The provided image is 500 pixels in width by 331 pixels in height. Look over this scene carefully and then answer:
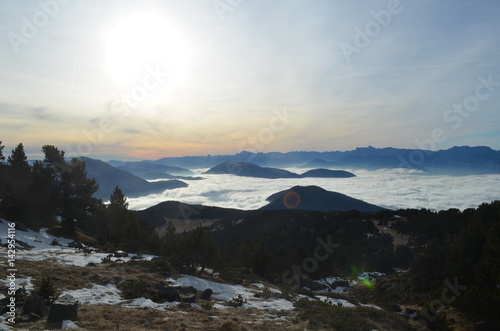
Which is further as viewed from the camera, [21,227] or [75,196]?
[75,196]

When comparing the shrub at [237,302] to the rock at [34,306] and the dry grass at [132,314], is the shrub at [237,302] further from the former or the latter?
the rock at [34,306]

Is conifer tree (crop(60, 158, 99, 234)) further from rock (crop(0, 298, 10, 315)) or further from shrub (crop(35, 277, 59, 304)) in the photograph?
rock (crop(0, 298, 10, 315))

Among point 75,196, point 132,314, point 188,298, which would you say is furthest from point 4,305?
point 75,196

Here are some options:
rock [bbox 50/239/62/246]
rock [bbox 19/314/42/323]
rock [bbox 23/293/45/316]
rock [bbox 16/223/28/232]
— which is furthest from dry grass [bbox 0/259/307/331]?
rock [bbox 16/223/28/232]

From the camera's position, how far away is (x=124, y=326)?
392 inches

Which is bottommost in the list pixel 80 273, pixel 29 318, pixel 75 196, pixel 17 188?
pixel 80 273

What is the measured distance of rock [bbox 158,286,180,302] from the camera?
568 inches

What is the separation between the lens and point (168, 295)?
574 inches

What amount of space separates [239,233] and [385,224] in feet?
223

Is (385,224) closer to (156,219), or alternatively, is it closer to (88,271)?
(88,271)

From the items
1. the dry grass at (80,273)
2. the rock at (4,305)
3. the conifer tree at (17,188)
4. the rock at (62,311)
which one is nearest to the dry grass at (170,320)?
the rock at (62,311)

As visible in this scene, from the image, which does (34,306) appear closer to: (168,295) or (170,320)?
(170,320)

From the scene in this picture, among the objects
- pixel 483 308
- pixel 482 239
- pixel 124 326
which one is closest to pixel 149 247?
pixel 124 326

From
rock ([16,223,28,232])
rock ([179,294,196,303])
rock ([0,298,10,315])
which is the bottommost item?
rock ([179,294,196,303])
